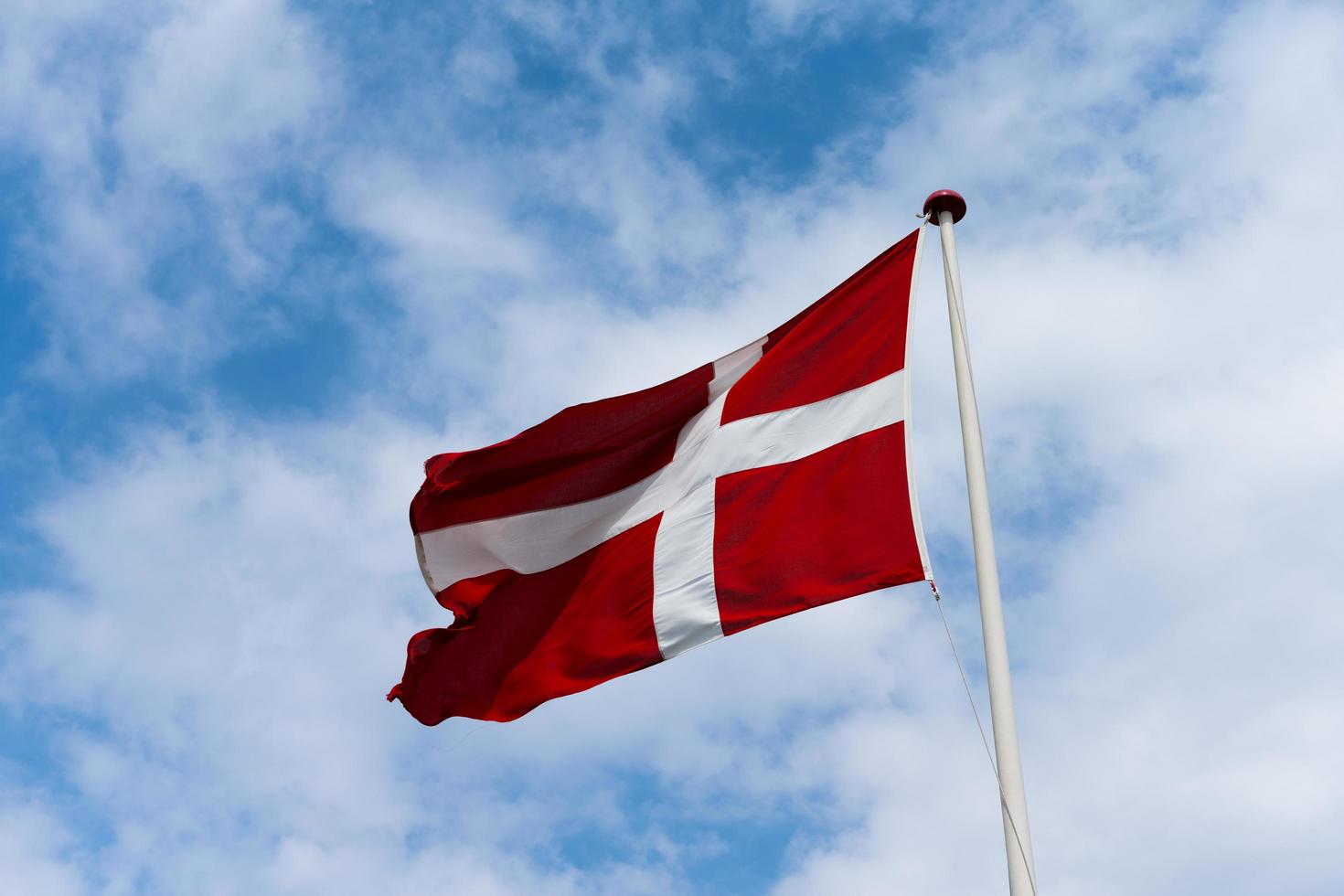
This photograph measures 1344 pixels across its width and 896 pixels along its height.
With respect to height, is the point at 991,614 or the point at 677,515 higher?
the point at 677,515

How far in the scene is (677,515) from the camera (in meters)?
12.2

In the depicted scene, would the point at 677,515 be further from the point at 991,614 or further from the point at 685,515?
the point at 991,614

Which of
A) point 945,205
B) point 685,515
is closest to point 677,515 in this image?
point 685,515

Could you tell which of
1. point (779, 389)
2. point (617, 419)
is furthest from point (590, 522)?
point (779, 389)

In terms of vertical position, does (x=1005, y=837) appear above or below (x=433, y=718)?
below

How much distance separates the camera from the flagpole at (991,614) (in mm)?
8094

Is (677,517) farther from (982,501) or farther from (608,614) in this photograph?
(982,501)

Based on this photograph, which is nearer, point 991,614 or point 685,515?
point 991,614

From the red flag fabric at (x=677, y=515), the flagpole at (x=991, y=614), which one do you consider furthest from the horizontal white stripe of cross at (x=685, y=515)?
the flagpole at (x=991, y=614)

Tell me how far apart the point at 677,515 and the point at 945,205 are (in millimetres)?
3508

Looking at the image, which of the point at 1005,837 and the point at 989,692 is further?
the point at 989,692

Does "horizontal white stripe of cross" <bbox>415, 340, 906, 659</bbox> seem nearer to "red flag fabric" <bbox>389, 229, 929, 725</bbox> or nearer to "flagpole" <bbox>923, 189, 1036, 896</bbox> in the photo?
"red flag fabric" <bbox>389, 229, 929, 725</bbox>

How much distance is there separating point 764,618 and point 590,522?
287 cm

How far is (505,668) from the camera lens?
506 inches
